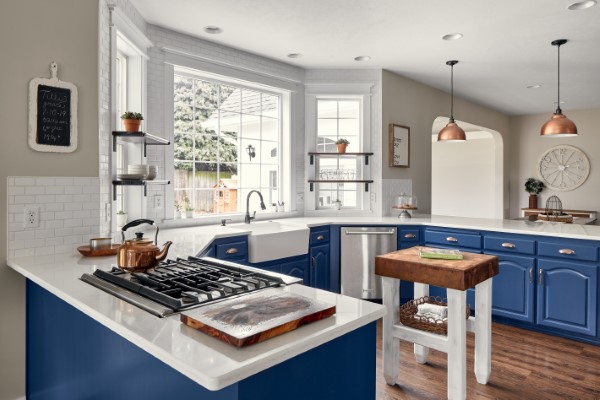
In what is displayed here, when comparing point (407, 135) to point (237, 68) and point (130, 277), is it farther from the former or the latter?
point (130, 277)

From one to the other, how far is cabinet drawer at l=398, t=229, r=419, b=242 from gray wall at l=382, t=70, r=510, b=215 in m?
0.93

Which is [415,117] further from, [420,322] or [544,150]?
[544,150]

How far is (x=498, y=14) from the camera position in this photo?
3.52 m

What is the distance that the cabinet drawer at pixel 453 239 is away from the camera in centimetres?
420

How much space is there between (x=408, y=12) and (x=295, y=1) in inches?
37.4

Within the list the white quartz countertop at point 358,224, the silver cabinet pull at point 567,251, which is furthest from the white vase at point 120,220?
the silver cabinet pull at point 567,251

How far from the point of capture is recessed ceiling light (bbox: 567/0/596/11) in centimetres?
326

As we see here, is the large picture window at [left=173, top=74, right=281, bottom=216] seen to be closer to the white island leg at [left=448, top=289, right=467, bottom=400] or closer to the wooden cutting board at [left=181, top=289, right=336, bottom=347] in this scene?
the white island leg at [left=448, top=289, right=467, bottom=400]

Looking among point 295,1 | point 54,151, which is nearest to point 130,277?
point 54,151

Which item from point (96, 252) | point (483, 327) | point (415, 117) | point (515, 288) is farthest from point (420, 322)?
point (415, 117)

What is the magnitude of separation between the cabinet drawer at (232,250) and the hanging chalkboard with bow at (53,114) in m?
1.30

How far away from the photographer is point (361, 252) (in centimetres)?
457

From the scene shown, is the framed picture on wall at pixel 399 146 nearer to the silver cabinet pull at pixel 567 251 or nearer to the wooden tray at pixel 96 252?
the silver cabinet pull at pixel 567 251

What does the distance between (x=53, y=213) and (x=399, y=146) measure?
4.09 meters
